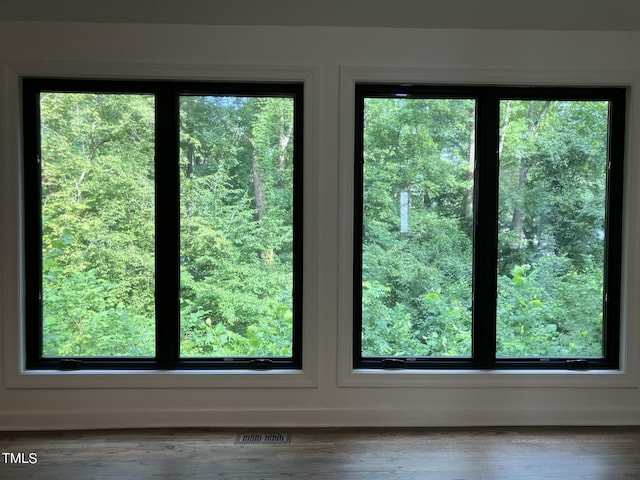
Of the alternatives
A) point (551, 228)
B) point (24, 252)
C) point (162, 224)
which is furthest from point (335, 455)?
point (24, 252)

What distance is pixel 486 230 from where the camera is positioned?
289 cm

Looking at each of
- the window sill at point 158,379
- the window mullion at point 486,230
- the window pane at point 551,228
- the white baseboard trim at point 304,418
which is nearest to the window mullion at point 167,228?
the window sill at point 158,379

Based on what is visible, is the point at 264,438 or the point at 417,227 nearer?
the point at 264,438

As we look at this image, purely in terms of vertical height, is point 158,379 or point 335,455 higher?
point 158,379

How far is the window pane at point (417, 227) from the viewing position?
286 cm

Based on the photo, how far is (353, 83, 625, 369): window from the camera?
2867mm

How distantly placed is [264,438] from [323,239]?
124 centimetres

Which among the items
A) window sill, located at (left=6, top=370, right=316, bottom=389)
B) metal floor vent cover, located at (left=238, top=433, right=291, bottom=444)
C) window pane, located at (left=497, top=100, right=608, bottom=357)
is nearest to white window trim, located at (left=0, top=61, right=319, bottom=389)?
window sill, located at (left=6, top=370, right=316, bottom=389)

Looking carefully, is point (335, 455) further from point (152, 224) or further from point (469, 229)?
point (152, 224)

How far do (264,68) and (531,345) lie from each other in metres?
2.47

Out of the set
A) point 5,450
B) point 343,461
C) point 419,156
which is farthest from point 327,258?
point 5,450

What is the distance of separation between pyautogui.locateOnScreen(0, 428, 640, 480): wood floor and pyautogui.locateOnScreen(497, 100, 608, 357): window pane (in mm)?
564

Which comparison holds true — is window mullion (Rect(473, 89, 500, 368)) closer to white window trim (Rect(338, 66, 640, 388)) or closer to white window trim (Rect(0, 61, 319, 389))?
white window trim (Rect(338, 66, 640, 388))

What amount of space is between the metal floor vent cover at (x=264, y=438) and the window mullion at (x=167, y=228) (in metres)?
0.66
